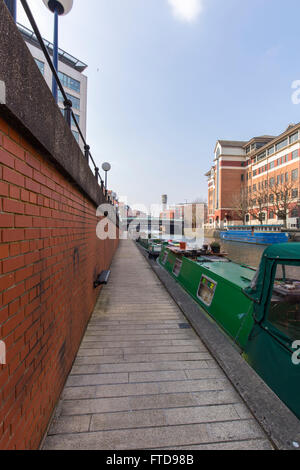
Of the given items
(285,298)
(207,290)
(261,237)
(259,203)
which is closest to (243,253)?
(261,237)

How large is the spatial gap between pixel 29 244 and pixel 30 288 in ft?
1.02

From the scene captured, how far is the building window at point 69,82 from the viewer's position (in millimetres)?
31797

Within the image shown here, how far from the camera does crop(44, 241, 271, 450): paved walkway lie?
1902 millimetres

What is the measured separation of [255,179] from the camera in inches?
2036

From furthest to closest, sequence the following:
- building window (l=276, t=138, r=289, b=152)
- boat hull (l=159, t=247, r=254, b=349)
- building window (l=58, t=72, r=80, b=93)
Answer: building window (l=276, t=138, r=289, b=152) → building window (l=58, t=72, r=80, b=93) → boat hull (l=159, t=247, r=254, b=349)

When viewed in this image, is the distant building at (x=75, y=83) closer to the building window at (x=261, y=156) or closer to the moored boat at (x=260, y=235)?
the moored boat at (x=260, y=235)

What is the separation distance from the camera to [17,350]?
1373 mm

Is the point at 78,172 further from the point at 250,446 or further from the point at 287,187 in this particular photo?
the point at 287,187

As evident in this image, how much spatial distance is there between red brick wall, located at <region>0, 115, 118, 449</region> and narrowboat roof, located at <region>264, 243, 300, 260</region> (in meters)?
2.47

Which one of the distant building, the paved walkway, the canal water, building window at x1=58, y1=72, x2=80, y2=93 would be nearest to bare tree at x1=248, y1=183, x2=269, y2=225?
the canal water

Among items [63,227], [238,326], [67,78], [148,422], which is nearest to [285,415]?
[148,422]

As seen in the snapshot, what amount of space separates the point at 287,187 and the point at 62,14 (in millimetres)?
41223

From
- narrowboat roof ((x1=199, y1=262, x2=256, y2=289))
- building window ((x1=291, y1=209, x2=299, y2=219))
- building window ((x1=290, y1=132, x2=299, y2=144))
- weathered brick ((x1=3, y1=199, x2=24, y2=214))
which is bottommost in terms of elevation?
narrowboat roof ((x1=199, y1=262, x2=256, y2=289))

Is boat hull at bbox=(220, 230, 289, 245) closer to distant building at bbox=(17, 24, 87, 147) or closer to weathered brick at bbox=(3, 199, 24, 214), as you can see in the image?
distant building at bbox=(17, 24, 87, 147)
